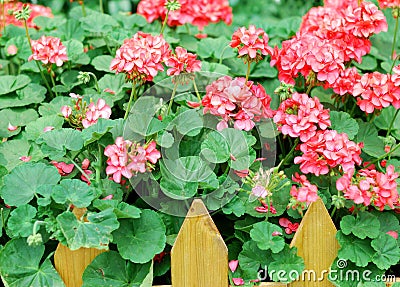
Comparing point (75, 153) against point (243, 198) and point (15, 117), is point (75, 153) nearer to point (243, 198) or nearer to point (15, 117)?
point (15, 117)

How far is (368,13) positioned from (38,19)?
1.43m

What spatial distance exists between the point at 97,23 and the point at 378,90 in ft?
3.76

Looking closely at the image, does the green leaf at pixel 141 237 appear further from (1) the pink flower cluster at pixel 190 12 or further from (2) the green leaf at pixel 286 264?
(1) the pink flower cluster at pixel 190 12

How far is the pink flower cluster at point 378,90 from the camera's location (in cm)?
193

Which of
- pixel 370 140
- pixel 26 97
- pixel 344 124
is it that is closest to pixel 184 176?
pixel 344 124

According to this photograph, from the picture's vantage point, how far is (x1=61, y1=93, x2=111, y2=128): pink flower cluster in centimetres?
186

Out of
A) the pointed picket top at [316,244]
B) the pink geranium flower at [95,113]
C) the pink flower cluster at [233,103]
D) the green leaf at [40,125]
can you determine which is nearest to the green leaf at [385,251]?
the pointed picket top at [316,244]

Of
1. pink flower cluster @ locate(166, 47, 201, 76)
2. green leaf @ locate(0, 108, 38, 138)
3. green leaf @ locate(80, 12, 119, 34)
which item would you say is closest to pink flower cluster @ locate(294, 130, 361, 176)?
pink flower cluster @ locate(166, 47, 201, 76)

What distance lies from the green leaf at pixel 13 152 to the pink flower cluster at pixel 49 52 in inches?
11.2

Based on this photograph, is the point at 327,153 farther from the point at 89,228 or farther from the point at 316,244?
the point at 89,228

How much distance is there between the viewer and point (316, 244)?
1.78 metres

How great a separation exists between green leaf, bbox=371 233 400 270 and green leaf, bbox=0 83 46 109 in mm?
1204

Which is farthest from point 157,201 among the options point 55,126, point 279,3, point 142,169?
point 279,3

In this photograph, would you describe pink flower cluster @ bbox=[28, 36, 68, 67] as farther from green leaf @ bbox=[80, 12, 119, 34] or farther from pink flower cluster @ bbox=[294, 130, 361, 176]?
pink flower cluster @ bbox=[294, 130, 361, 176]
